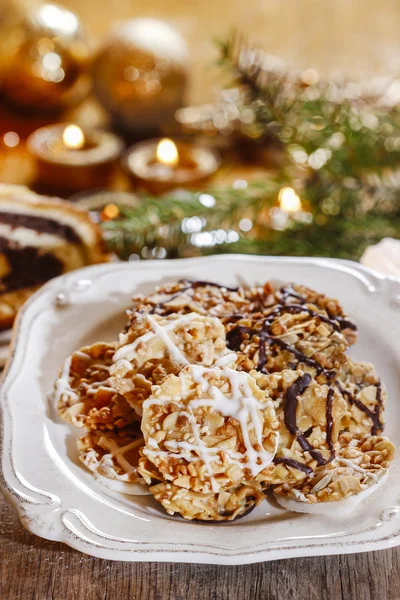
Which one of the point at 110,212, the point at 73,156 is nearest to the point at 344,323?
the point at 110,212

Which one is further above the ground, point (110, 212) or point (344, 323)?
point (344, 323)

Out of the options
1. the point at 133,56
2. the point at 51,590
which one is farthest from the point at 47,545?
the point at 133,56

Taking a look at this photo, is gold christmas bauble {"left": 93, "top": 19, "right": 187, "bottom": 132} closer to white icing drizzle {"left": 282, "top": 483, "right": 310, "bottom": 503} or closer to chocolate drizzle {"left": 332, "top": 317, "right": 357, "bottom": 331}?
chocolate drizzle {"left": 332, "top": 317, "right": 357, "bottom": 331}

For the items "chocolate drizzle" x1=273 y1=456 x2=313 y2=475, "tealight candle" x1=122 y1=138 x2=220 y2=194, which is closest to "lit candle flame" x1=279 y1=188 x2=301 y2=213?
"tealight candle" x1=122 y1=138 x2=220 y2=194

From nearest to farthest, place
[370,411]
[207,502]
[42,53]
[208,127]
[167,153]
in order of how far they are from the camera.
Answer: [207,502] < [370,411] < [167,153] < [42,53] < [208,127]

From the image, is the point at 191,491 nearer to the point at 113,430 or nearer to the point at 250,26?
the point at 113,430

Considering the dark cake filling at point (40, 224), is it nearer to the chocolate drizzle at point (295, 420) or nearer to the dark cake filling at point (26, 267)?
the dark cake filling at point (26, 267)

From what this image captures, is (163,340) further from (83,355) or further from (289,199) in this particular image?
(289,199)
